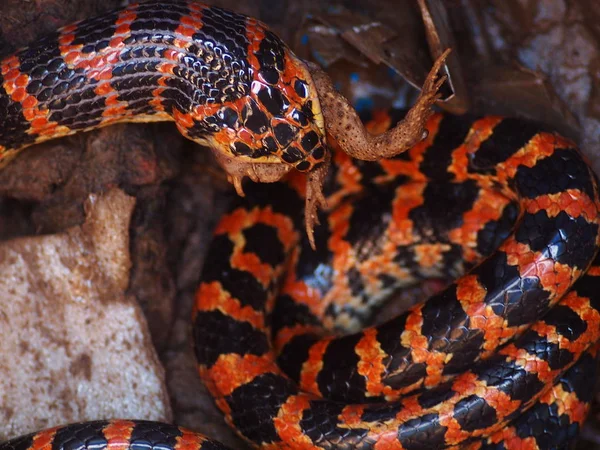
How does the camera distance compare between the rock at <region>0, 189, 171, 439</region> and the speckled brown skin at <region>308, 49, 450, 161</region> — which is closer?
the speckled brown skin at <region>308, 49, 450, 161</region>

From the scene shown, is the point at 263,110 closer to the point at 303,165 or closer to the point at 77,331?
the point at 303,165

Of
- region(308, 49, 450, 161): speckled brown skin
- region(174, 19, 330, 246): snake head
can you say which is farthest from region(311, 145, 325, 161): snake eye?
region(308, 49, 450, 161): speckled brown skin

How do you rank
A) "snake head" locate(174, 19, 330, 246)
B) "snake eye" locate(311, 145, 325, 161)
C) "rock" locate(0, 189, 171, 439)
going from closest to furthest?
"snake head" locate(174, 19, 330, 246), "snake eye" locate(311, 145, 325, 161), "rock" locate(0, 189, 171, 439)

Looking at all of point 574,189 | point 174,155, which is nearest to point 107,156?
point 174,155

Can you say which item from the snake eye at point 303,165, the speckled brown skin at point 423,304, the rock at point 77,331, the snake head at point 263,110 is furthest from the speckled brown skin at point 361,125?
the rock at point 77,331

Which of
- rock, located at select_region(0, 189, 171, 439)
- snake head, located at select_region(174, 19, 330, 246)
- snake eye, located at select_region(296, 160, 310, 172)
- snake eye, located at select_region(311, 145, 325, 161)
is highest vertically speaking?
snake head, located at select_region(174, 19, 330, 246)

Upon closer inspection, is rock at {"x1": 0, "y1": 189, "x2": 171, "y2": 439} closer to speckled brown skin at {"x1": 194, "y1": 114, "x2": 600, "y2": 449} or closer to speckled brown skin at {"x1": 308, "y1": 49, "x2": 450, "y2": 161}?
speckled brown skin at {"x1": 194, "y1": 114, "x2": 600, "y2": 449}

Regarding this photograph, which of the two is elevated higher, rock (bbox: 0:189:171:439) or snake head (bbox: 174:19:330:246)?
snake head (bbox: 174:19:330:246)

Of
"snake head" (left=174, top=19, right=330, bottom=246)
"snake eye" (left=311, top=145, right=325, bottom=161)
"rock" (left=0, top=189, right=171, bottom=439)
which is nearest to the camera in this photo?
"snake head" (left=174, top=19, right=330, bottom=246)
